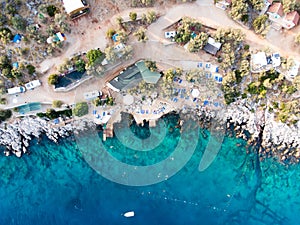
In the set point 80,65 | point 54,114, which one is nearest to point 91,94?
point 80,65

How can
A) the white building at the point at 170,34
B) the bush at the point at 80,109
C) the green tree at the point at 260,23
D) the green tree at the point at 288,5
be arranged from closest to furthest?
the green tree at the point at 288,5
the green tree at the point at 260,23
the white building at the point at 170,34
the bush at the point at 80,109

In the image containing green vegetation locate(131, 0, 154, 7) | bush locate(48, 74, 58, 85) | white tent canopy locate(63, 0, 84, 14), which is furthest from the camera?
bush locate(48, 74, 58, 85)

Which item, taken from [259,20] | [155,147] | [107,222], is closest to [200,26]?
[259,20]

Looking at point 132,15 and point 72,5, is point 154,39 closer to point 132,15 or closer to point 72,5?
point 132,15

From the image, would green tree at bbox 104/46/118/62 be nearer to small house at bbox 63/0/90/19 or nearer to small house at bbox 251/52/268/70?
small house at bbox 63/0/90/19

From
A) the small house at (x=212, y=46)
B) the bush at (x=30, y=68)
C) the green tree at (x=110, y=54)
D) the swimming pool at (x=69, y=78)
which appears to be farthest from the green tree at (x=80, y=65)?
the small house at (x=212, y=46)

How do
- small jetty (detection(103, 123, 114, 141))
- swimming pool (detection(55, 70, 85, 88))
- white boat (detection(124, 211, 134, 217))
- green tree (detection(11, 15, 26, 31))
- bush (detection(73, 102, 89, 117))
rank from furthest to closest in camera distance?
1. white boat (detection(124, 211, 134, 217))
2. small jetty (detection(103, 123, 114, 141))
3. swimming pool (detection(55, 70, 85, 88))
4. bush (detection(73, 102, 89, 117))
5. green tree (detection(11, 15, 26, 31))

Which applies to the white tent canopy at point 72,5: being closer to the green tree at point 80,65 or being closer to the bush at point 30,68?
the green tree at point 80,65

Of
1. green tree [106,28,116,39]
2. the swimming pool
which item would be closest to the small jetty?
the swimming pool
